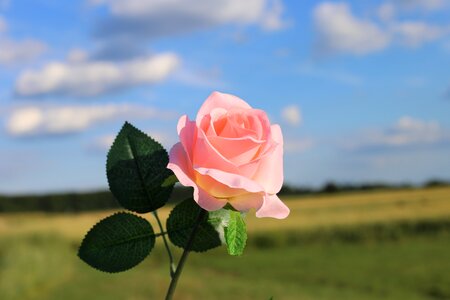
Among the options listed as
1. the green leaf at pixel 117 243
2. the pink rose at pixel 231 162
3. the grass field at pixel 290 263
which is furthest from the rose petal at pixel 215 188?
the grass field at pixel 290 263

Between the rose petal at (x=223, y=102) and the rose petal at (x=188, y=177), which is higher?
the rose petal at (x=223, y=102)

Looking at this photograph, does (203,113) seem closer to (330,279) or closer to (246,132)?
(246,132)

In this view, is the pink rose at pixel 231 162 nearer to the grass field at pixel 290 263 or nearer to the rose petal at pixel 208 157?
the rose petal at pixel 208 157

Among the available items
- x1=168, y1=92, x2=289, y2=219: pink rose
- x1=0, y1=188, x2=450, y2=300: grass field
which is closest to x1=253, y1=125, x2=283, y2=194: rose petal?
x1=168, y1=92, x2=289, y2=219: pink rose

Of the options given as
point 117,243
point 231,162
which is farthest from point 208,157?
point 117,243

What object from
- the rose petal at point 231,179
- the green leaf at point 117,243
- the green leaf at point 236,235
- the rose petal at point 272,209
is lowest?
the green leaf at point 117,243

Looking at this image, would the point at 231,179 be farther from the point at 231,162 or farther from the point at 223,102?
the point at 223,102
